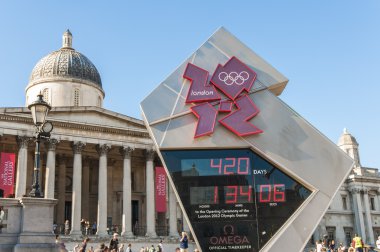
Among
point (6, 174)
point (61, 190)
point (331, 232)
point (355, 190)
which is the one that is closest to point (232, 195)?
point (6, 174)

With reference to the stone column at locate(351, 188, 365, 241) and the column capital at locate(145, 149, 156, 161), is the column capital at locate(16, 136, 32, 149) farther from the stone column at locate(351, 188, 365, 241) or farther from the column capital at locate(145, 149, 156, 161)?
the stone column at locate(351, 188, 365, 241)

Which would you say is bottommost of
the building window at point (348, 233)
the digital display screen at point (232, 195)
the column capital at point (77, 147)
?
the building window at point (348, 233)

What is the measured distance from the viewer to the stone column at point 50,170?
109 ft

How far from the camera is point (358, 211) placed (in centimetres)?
5675

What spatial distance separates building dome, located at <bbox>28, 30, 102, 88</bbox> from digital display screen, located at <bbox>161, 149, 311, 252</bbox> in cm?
2992

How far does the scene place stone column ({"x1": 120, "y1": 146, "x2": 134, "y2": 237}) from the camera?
36.1 m

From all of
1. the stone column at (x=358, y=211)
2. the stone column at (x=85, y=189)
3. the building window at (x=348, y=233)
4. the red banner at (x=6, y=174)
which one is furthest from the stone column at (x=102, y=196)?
the stone column at (x=358, y=211)

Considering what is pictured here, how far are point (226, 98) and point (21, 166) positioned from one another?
2297 centimetres

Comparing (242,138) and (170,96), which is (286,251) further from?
(170,96)

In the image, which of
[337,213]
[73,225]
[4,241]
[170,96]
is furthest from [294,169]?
[337,213]

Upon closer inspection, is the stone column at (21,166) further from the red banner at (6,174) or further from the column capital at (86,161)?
the column capital at (86,161)

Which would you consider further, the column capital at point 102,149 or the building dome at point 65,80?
the building dome at point 65,80

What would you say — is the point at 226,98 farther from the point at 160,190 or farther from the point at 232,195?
the point at 160,190

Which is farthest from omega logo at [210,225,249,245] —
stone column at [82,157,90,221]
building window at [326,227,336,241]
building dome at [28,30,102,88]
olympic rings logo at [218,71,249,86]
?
building window at [326,227,336,241]
